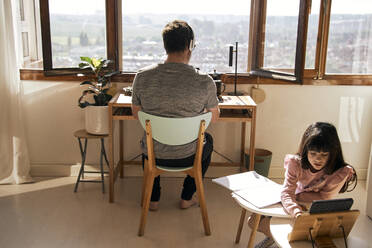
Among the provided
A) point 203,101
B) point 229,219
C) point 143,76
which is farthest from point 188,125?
point 229,219

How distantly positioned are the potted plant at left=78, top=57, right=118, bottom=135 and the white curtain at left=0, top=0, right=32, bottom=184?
49 centimetres

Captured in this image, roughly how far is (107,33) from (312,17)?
155cm

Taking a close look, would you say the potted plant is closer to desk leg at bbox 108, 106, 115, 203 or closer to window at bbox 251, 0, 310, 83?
desk leg at bbox 108, 106, 115, 203

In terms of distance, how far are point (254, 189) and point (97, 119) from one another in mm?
1425

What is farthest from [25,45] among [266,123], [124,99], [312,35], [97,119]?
[312,35]

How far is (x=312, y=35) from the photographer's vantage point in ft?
10.8

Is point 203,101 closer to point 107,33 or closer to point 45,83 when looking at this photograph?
point 107,33

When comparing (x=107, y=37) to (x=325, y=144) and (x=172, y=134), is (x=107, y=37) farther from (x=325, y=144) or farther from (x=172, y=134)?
(x=325, y=144)

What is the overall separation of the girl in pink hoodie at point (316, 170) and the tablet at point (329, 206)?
22 centimetres

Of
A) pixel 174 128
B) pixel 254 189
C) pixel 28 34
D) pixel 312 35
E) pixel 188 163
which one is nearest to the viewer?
pixel 254 189

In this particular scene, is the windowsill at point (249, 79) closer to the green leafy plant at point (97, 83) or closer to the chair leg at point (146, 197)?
the green leafy plant at point (97, 83)

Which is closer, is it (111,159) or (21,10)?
(111,159)

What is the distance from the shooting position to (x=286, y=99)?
3.52 m

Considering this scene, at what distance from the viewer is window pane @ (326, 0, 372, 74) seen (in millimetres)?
3316
